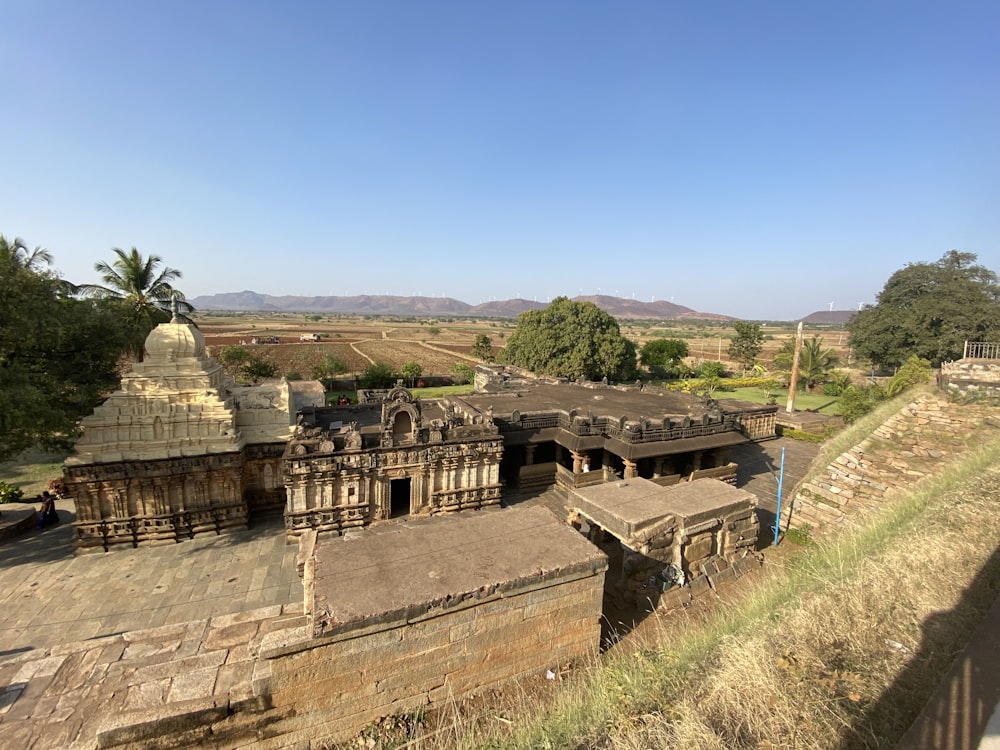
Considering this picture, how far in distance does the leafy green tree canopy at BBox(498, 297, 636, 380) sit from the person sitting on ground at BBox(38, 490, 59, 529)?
3504cm

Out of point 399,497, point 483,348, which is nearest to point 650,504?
point 399,497

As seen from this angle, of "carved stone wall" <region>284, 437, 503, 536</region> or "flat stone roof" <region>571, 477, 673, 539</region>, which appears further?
"carved stone wall" <region>284, 437, 503, 536</region>

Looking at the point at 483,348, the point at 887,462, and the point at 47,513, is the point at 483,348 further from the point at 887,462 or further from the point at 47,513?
the point at 887,462

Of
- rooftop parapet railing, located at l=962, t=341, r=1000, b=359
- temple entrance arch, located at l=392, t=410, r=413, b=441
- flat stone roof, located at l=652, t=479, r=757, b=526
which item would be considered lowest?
flat stone roof, located at l=652, t=479, r=757, b=526

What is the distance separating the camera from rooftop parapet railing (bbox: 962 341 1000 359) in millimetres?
29328

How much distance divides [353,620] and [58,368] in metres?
16.7

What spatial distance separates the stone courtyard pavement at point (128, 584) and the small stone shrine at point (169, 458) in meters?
0.81

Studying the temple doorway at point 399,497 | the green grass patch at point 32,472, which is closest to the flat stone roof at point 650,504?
the temple doorway at point 399,497

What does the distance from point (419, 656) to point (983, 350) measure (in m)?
44.7

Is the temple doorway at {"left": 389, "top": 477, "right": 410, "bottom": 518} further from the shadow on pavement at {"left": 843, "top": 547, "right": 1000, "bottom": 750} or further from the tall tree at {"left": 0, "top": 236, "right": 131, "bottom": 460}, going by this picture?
the shadow on pavement at {"left": 843, "top": 547, "right": 1000, "bottom": 750}

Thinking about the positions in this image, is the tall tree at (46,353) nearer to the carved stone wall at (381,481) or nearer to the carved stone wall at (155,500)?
the carved stone wall at (155,500)

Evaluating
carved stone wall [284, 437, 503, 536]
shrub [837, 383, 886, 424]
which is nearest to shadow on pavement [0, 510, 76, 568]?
carved stone wall [284, 437, 503, 536]

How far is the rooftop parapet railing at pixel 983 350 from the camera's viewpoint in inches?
1155

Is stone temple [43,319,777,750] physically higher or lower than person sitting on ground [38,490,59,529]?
higher
